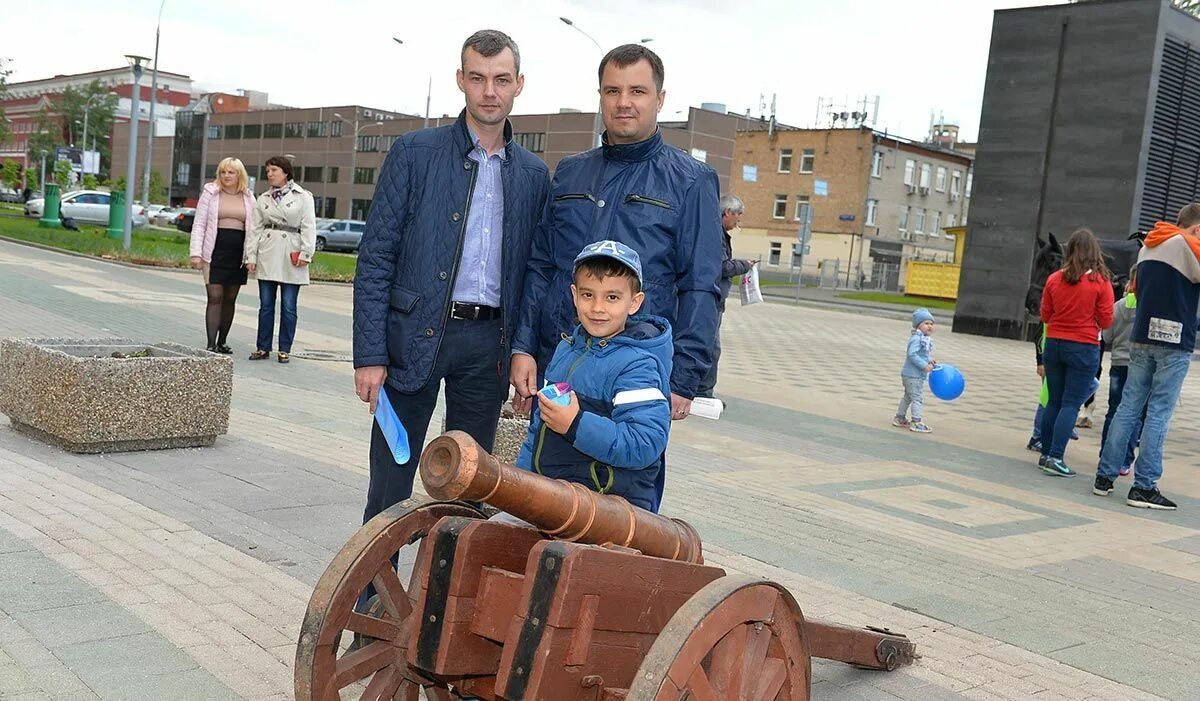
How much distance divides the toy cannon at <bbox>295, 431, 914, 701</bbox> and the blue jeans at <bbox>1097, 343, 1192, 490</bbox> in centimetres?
622

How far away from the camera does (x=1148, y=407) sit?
832 cm

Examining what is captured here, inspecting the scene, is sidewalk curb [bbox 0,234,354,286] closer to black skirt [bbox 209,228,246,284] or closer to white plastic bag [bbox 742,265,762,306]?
black skirt [bbox 209,228,246,284]

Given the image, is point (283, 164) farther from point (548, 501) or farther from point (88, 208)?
point (88, 208)

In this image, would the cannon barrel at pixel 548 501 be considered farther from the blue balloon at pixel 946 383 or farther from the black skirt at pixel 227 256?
the black skirt at pixel 227 256

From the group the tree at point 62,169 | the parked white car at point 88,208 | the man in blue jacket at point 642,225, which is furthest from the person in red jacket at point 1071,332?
the tree at point 62,169

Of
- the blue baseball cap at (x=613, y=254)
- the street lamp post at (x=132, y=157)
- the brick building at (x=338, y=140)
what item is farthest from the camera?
the brick building at (x=338, y=140)

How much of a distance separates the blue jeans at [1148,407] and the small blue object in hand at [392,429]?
6231mm

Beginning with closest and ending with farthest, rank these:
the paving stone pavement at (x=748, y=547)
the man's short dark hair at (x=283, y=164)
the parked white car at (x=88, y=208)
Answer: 1. the paving stone pavement at (x=748, y=547)
2. the man's short dark hair at (x=283, y=164)
3. the parked white car at (x=88, y=208)

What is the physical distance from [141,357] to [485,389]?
357 cm

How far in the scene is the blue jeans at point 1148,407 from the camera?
27.0 ft

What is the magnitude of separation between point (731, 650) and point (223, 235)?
9255mm

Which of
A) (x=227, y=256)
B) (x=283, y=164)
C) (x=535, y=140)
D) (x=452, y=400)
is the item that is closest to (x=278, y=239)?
(x=227, y=256)

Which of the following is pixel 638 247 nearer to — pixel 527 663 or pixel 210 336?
pixel 527 663

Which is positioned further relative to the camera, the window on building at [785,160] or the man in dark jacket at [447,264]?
the window on building at [785,160]
